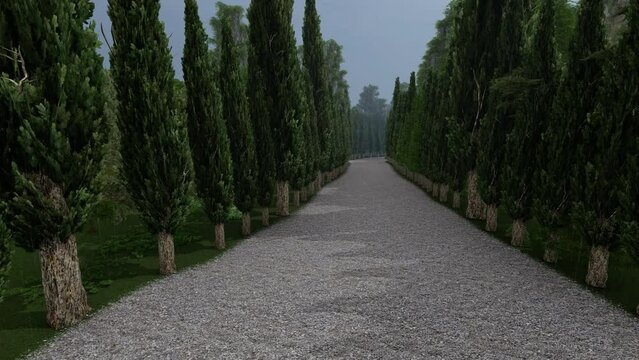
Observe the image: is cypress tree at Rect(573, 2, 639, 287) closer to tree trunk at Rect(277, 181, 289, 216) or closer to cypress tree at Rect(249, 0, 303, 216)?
cypress tree at Rect(249, 0, 303, 216)

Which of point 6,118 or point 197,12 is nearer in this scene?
point 6,118

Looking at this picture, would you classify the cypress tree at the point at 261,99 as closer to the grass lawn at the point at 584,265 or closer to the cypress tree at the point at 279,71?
the cypress tree at the point at 279,71

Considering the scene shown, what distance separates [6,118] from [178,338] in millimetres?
5218

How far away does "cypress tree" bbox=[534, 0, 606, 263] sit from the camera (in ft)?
32.3

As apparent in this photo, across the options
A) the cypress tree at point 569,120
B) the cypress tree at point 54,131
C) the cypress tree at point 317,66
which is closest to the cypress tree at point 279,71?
the cypress tree at point 317,66

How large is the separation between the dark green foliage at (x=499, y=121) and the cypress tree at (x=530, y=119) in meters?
1.55

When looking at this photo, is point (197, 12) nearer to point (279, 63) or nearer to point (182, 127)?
point (182, 127)

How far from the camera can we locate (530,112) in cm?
1224

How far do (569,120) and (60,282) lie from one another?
1345 centimetres

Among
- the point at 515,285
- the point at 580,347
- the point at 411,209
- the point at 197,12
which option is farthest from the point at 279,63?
the point at 580,347

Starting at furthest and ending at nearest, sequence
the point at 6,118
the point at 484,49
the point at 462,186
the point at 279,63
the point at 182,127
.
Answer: the point at 462,186 → the point at 279,63 → the point at 484,49 → the point at 182,127 → the point at 6,118

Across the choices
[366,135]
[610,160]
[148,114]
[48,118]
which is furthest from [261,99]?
[366,135]

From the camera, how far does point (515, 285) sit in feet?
31.7

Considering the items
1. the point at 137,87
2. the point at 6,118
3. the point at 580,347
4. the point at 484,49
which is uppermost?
the point at 484,49
